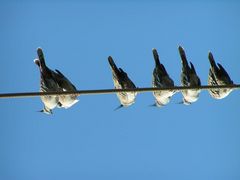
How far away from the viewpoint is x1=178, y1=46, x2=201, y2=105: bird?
440 inches

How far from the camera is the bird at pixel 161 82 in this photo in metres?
11.2

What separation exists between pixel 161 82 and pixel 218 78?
3.76 ft

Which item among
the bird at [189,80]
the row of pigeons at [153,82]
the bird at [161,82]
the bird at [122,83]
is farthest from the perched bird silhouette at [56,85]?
the bird at [189,80]

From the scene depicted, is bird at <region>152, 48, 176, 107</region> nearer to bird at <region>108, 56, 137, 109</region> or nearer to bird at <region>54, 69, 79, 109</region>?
bird at <region>108, 56, 137, 109</region>

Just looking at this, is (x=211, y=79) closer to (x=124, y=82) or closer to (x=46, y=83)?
(x=124, y=82)

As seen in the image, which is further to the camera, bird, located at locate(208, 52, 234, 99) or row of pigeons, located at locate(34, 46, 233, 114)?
bird, located at locate(208, 52, 234, 99)

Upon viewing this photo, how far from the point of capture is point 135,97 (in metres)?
11.4

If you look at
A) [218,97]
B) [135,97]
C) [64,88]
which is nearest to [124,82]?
[135,97]

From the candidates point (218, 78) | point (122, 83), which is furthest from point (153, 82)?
point (218, 78)

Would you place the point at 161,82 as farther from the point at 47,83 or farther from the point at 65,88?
the point at 47,83

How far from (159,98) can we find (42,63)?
2.43 metres

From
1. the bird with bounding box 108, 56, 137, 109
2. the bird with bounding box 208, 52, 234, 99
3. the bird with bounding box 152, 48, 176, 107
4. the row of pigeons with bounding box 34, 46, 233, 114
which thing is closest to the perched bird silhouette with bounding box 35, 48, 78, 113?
the row of pigeons with bounding box 34, 46, 233, 114

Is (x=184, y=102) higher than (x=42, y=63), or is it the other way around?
(x=42, y=63)

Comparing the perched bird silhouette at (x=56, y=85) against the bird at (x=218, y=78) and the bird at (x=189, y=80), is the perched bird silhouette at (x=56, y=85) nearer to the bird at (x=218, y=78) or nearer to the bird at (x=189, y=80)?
the bird at (x=189, y=80)
